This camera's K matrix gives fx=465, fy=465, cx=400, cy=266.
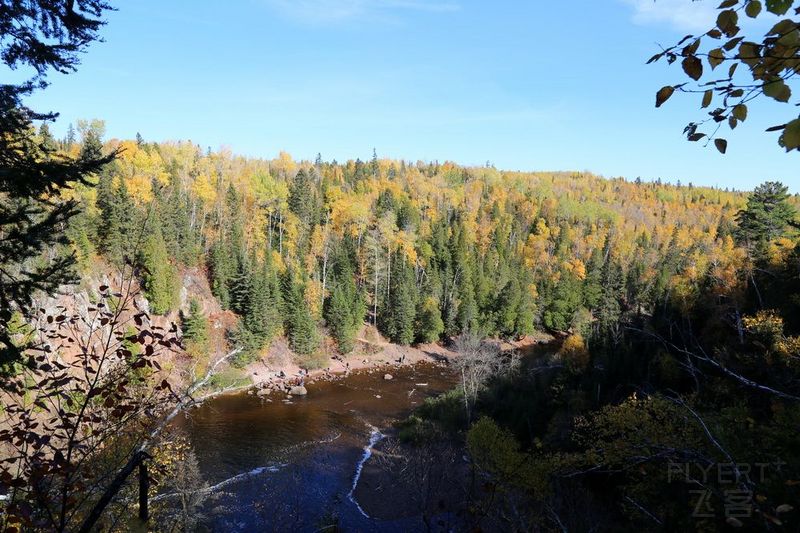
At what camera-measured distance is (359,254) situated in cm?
7825

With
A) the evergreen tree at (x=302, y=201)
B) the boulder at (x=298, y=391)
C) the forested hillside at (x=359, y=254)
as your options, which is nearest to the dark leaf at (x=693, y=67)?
the forested hillside at (x=359, y=254)

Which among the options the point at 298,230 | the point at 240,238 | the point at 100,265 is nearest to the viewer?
the point at 100,265

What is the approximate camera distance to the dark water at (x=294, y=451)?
943 inches

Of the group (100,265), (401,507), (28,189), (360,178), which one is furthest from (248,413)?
(360,178)

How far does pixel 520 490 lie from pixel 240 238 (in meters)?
52.6

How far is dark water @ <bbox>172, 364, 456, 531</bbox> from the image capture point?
23953 millimetres

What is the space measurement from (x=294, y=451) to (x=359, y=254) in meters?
48.6

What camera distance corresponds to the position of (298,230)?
78000mm

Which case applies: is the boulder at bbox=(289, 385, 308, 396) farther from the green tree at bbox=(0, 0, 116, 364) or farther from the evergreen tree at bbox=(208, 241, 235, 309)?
the green tree at bbox=(0, 0, 116, 364)

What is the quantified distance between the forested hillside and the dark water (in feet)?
40.1

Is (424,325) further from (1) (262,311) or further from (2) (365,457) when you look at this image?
(2) (365,457)

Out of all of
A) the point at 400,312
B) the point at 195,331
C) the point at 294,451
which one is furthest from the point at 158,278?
the point at 400,312

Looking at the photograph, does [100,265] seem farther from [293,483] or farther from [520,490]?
[520,490]

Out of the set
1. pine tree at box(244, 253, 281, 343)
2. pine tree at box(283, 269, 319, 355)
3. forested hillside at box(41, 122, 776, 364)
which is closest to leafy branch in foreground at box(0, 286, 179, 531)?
forested hillside at box(41, 122, 776, 364)
